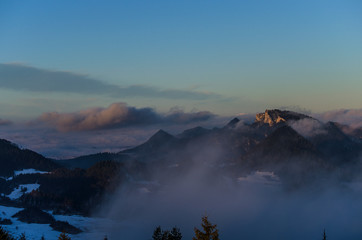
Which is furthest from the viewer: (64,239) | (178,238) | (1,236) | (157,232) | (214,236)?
(157,232)

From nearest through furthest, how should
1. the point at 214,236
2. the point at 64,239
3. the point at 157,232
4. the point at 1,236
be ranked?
1. the point at 214,236
2. the point at 64,239
3. the point at 1,236
4. the point at 157,232

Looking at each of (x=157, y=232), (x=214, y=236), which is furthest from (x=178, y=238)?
(x=214, y=236)

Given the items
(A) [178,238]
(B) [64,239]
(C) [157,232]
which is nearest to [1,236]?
(B) [64,239]

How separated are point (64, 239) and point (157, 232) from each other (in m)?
76.2

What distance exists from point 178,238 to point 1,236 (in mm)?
60660

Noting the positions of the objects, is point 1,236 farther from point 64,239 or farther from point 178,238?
point 178,238

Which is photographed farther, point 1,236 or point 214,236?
point 1,236

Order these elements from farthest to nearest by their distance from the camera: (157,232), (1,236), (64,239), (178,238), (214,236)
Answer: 1. (157,232)
2. (178,238)
3. (1,236)
4. (64,239)
5. (214,236)

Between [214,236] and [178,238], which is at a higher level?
[214,236]

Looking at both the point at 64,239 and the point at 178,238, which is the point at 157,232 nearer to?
the point at 178,238

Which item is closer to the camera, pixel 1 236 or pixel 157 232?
pixel 1 236

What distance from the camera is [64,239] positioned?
413ft

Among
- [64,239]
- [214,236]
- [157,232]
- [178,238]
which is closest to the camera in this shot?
[214,236]

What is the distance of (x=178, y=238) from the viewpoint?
16838 centimetres
